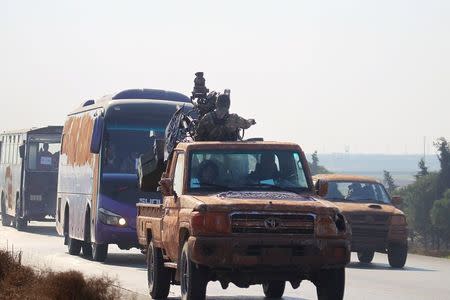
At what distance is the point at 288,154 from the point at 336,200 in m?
11.6

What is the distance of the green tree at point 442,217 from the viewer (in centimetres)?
16062

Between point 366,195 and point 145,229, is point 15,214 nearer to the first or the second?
point 366,195

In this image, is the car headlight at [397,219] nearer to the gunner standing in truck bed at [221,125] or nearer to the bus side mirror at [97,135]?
the bus side mirror at [97,135]

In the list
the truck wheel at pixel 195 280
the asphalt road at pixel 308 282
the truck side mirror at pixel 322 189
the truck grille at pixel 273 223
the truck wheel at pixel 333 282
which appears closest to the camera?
the truck grille at pixel 273 223

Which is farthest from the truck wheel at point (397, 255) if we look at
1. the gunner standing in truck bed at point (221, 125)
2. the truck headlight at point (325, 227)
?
the truck headlight at point (325, 227)

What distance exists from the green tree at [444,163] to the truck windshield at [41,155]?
425 feet

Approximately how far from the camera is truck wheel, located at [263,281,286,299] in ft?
64.1

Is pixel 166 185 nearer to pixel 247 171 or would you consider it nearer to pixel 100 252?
pixel 247 171

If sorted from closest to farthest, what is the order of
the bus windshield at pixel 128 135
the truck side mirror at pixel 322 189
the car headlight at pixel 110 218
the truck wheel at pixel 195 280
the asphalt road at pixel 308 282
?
the truck wheel at pixel 195 280 → the truck side mirror at pixel 322 189 → the asphalt road at pixel 308 282 → the car headlight at pixel 110 218 → the bus windshield at pixel 128 135

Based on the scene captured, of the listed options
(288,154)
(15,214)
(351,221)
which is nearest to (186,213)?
(288,154)

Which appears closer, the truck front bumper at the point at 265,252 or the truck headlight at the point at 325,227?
the truck front bumper at the point at 265,252

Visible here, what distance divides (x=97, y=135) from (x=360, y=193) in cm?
558

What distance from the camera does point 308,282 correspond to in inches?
902

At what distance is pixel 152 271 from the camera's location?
19.2 m
